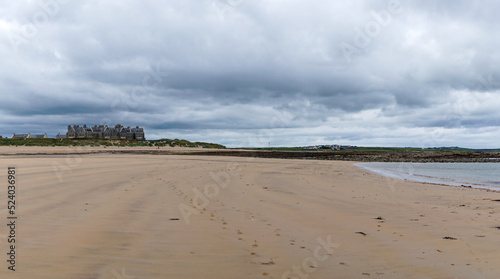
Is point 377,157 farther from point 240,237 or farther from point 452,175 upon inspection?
point 240,237

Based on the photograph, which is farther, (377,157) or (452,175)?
(377,157)

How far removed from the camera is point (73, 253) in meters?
5.70

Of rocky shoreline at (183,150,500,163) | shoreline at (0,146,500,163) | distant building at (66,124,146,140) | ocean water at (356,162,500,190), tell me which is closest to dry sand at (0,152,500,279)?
ocean water at (356,162,500,190)

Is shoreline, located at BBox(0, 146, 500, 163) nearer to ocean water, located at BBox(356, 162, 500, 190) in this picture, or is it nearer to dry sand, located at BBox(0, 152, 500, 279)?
ocean water, located at BBox(356, 162, 500, 190)

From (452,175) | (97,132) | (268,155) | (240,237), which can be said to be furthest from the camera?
(97,132)

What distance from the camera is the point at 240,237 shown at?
7270 millimetres

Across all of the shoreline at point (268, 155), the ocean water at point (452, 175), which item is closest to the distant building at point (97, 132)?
the shoreline at point (268, 155)

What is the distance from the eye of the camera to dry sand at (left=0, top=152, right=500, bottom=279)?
5465 millimetres

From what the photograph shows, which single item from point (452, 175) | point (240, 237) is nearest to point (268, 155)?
point (452, 175)

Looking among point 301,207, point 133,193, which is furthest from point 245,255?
point 133,193

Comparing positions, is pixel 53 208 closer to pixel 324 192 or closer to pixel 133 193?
pixel 133 193

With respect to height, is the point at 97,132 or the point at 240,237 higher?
the point at 97,132

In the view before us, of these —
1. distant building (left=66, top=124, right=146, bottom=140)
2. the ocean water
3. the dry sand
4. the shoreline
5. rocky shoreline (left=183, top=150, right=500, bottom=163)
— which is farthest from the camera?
distant building (left=66, top=124, right=146, bottom=140)

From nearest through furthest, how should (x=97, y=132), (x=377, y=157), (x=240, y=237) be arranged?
(x=240, y=237) < (x=377, y=157) < (x=97, y=132)
